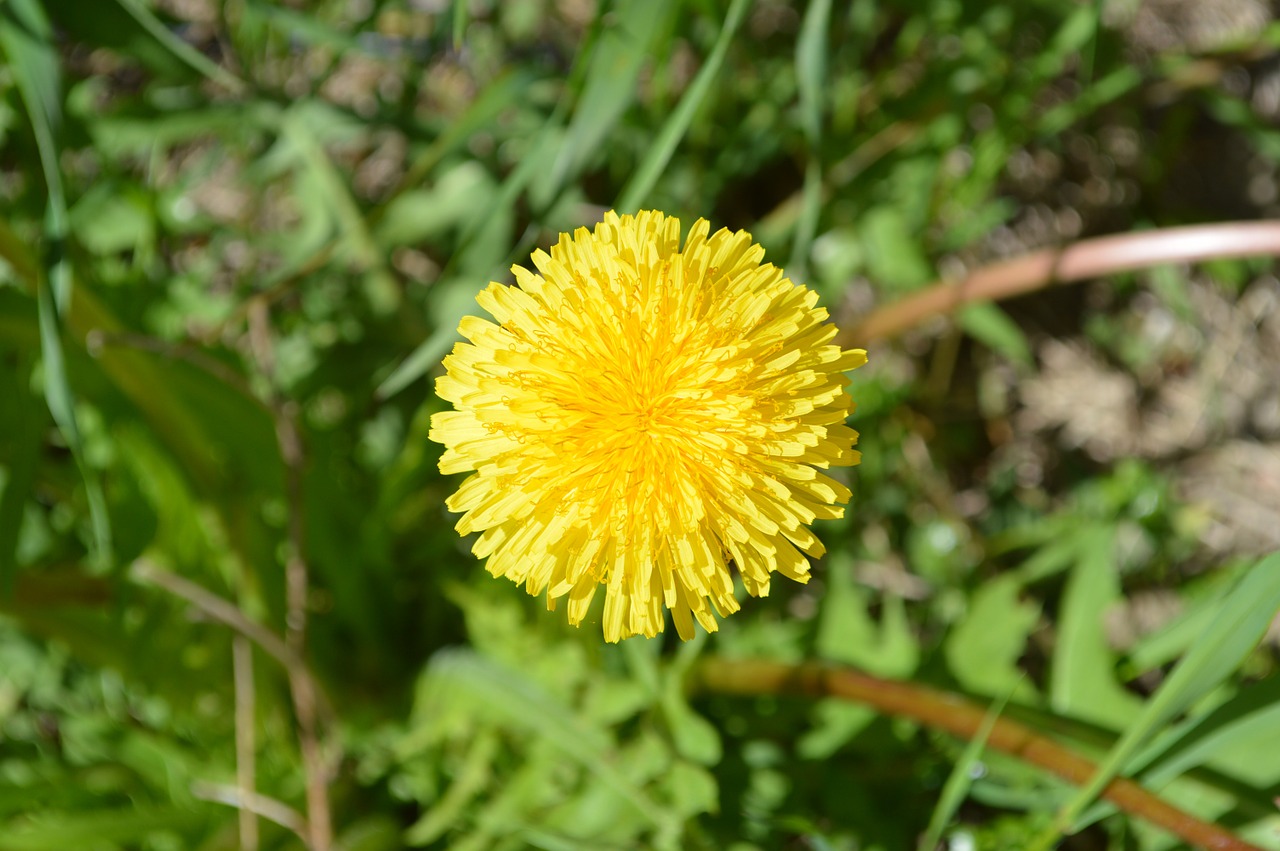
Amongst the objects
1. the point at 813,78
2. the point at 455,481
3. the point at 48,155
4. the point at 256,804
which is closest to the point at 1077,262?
the point at 813,78

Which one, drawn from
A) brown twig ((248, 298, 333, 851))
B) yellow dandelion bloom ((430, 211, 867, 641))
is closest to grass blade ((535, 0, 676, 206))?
yellow dandelion bloom ((430, 211, 867, 641))

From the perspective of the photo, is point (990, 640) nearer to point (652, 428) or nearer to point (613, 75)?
point (652, 428)

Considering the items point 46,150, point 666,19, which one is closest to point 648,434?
point 666,19

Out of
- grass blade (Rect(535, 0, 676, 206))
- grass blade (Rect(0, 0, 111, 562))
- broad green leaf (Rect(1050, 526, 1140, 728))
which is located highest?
grass blade (Rect(535, 0, 676, 206))

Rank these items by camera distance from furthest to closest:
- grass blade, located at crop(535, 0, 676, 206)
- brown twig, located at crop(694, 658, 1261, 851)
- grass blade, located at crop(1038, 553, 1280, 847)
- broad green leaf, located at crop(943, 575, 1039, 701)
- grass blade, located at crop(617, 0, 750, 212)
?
broad green leaf, located at crop(943, 575, 1039, 701) → grass blade, located at crop(535, 0, 676, 206) → grass blade, located at crop(617, 0, 750, 212) → brown twig, located at crop(694, 658, 1261, 851) → grass blade, located at crop(1038, 553, 1280, 847)

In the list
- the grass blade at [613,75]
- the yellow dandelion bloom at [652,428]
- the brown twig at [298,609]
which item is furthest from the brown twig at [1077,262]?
the brown twig at [298,609]

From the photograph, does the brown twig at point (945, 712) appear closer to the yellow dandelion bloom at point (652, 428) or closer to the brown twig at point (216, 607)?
the yellow dandelion bloom at point (652, 428)

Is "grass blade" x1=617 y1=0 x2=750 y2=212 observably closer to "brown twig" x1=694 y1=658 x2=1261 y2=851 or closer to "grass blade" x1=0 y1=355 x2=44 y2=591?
"brown twig" x1=694 y1=658 x2=1261 y2=851

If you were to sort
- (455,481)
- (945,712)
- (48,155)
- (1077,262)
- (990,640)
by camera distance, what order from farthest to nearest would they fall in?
(455,481) → (1077,262) → (990,640) → (945,712) → (48,155)
